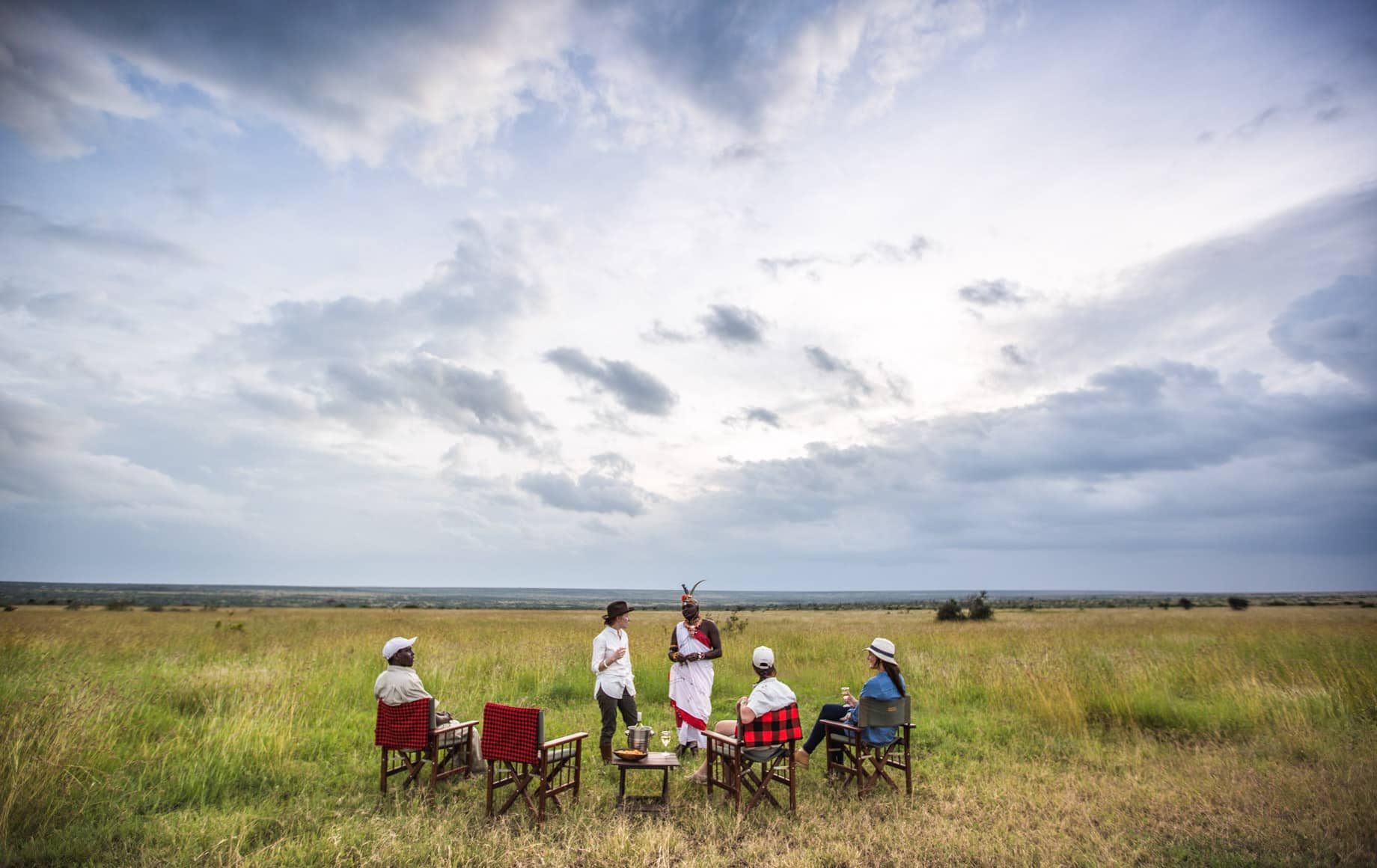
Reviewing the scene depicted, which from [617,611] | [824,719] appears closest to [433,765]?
[617,611]

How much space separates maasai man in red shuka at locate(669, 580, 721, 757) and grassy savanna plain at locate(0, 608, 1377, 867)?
85 cm

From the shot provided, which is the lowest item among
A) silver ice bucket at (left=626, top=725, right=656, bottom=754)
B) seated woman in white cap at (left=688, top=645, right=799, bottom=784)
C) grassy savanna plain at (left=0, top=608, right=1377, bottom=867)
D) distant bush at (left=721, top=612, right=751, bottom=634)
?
grassy savanna plain at (left=0, top=608, right=1377, bottom=867)

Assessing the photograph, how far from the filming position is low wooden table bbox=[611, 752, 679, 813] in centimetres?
671

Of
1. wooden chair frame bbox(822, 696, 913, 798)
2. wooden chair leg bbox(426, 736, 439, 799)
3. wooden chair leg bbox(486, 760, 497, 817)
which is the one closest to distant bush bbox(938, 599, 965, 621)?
wooden chair frame bbox(822, 696, 913, 798)

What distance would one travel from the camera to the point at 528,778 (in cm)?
655

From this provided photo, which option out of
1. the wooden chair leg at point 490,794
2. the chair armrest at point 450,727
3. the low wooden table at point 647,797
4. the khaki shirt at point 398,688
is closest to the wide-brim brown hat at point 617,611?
the low wooden table at point 647,797

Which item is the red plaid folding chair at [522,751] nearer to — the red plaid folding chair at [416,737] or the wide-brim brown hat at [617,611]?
the red plaid folding chair at [416,737]

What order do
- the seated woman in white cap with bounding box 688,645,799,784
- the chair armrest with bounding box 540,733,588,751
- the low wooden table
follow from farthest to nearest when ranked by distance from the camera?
the seated woman in white cap with bounding box 688,645,799,784
the low wooden table
the chair armrest with bounding box 540,733,588,751

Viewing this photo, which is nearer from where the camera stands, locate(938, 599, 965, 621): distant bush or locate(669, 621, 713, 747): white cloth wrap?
locate(669, 621, 713, 747): white cloth wrap

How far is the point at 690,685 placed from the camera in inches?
331

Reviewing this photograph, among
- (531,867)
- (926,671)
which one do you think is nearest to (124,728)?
(531,867)

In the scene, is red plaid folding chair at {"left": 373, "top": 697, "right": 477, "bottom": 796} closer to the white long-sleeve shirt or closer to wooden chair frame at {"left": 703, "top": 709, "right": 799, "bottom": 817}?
the white long-sleeve shirt

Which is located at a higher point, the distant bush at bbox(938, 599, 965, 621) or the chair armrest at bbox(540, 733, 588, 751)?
the chair armrest at bbox(540, 733, 588, 751)

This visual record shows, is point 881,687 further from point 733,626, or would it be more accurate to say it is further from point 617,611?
point 733,626
